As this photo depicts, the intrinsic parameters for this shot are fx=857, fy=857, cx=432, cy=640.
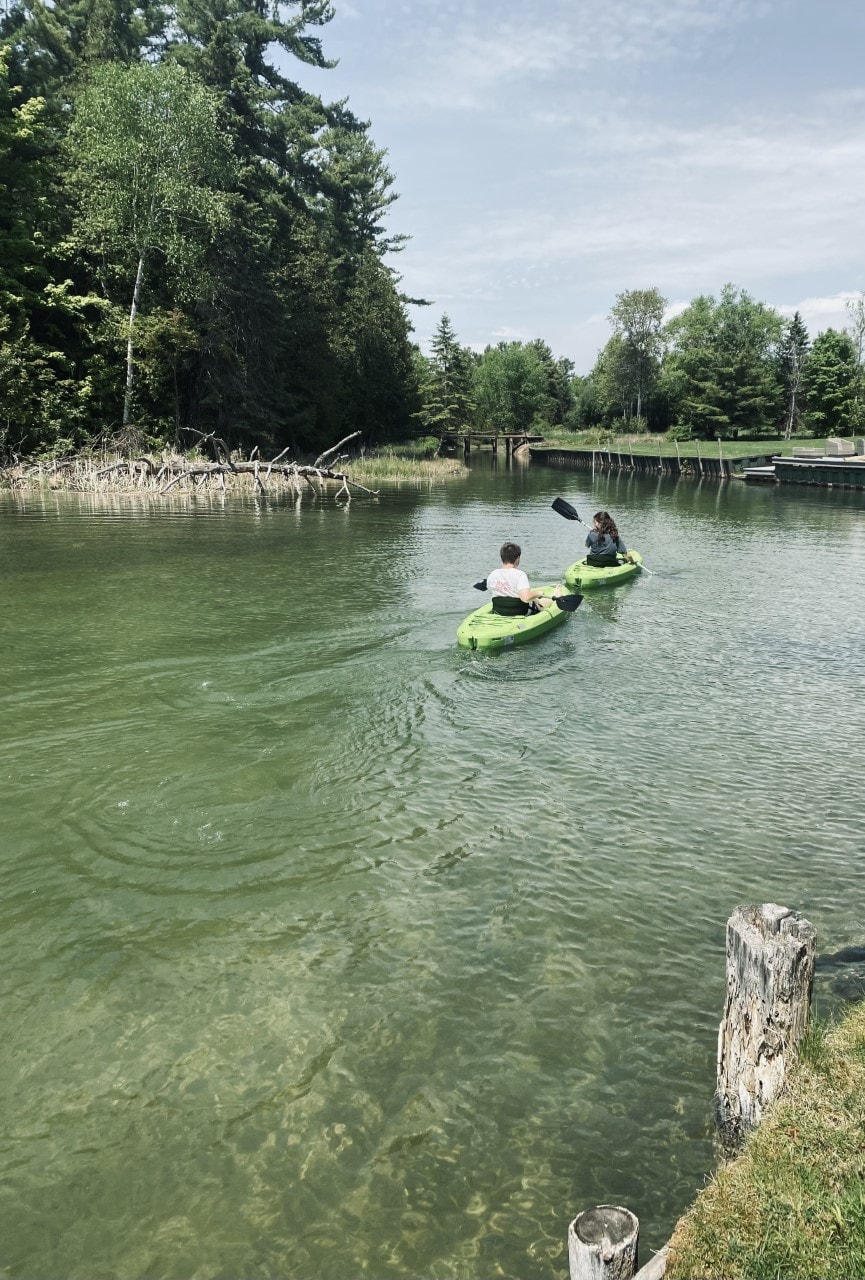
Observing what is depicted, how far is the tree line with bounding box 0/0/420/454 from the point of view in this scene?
37.6 m

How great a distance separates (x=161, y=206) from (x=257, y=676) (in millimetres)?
35899

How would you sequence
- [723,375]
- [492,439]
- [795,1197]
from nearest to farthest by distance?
[795,1197], [723,375], [492,439]

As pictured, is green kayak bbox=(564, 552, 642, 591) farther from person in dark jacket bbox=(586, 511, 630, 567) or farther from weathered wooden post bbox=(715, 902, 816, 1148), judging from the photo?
weathered wooden post bbox=(715, 902, 816, 1148)

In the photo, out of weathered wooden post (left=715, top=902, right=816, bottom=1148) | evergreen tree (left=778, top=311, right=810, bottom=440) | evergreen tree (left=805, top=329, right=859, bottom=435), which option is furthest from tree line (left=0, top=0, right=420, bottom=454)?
evergreen tree (left=778, top=311, right=810, bottom=440)

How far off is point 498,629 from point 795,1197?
9.98 metres

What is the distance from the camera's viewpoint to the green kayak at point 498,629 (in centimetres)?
1310

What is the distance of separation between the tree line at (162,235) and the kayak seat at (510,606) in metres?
29.4

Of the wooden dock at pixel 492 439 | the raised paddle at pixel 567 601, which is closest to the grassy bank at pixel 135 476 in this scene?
the raised paddle at pixel 567 601

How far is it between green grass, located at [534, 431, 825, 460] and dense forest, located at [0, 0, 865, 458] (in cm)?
546

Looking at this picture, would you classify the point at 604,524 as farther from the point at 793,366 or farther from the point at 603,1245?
the point at 793,366

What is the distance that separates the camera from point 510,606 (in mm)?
13656

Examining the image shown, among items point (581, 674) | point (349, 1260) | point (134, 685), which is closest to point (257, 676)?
point (134, 685)

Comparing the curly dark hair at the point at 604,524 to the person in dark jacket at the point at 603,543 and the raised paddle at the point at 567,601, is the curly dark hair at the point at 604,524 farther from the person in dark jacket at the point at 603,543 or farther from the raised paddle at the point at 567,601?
the raised paddle at the point at 567,601

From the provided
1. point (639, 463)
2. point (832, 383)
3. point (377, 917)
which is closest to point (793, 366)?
point (832, 383)
